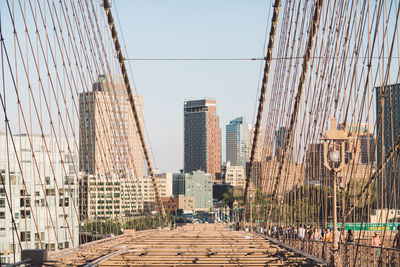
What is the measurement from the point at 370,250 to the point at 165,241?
8.23 m

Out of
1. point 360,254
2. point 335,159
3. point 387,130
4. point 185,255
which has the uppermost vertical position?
point 387,130

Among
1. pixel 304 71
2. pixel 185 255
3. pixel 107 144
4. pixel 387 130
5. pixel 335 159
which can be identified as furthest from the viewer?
pixel 107 144

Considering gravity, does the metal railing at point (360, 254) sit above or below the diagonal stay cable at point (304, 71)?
below

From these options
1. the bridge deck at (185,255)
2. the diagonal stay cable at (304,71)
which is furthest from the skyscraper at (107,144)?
the diagonal stay cable at (304,71)

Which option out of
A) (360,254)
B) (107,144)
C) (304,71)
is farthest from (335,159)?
(107,144)

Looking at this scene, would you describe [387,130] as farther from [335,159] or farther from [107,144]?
[107,144]

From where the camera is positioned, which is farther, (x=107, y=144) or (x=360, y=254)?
(x=107, y=144)

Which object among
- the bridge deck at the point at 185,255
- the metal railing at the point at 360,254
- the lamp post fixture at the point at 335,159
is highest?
the lamp post fixture at the point at 335,159

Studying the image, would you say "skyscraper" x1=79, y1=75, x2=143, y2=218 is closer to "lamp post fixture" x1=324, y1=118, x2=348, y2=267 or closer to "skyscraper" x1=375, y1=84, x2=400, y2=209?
"lamp post fixture" x1=324, y1=118, x2=348, y2=267

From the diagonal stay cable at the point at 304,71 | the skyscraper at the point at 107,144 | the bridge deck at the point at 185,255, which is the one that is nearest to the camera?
the bridge deck at the point at 185,255

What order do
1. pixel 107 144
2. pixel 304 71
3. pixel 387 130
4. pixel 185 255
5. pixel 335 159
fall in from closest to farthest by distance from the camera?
pixel 387 130 → pixel 335 159 → pixel 185 255 → pixel 304 71 → pixel 107 144

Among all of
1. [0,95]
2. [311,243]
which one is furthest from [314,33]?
[0,95]

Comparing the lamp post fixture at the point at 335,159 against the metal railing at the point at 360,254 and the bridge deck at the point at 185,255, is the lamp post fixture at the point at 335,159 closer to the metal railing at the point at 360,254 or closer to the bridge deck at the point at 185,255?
the metal railing at the point at 360,254

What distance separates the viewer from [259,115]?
1293 inches
